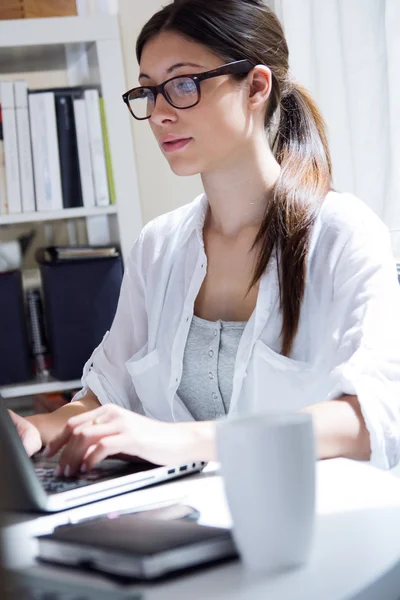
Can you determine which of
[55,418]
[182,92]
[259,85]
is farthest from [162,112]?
[55,418]

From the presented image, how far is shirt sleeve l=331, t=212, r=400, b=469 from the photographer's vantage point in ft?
3.66

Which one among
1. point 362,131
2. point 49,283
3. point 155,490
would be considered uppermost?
point 362,131

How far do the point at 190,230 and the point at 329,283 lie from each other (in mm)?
384

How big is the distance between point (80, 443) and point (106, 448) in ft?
0.12

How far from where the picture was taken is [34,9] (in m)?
2.27

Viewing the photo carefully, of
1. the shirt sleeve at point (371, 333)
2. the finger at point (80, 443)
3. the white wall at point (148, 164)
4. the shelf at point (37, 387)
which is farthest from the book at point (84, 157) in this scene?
the finger at point (80, 443)

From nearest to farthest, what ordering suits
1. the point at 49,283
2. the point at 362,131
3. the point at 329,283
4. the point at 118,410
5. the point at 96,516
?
the point at 96,516 < the point at 118,410 < the point at 329,283 < the point at 362,131 < the point at 49,283

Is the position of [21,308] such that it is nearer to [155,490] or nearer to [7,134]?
[7,134]

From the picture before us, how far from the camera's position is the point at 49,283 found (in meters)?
2.27

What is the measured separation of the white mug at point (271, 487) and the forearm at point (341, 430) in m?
0.37

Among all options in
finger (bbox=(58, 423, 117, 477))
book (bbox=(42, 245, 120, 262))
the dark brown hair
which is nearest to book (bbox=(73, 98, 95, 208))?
book (bbox=(42, 245, 120, 262))

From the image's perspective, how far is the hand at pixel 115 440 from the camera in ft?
3.18

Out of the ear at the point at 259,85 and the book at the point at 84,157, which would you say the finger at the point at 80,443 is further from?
the book at the point at 84,157

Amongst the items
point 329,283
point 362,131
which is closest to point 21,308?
point 362,131
